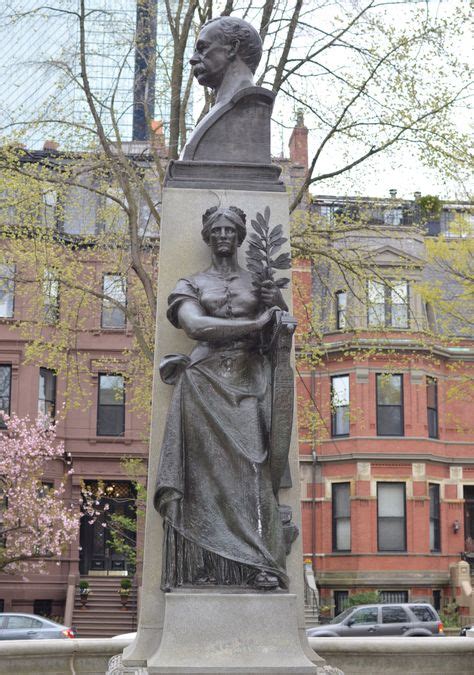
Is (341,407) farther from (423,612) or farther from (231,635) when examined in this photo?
(231,635)

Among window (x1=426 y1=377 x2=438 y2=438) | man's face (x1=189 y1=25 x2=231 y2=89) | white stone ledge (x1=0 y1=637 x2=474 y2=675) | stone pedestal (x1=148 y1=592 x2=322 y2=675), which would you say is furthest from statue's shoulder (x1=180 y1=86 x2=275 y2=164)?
window (x1=426 y1=377 x2=438 y2=438)

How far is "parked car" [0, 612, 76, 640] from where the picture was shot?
886 inches

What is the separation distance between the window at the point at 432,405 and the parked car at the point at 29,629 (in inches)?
783

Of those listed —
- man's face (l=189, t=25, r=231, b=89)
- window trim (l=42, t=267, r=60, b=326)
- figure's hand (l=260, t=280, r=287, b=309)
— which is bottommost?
figure's hand (l=260, t=280, r=287, b=309)

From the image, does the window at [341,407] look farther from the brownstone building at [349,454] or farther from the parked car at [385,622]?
the parked car at [385,622]

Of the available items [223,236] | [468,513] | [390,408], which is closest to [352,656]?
[223,236]

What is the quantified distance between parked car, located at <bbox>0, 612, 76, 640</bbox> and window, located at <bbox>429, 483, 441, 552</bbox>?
60.6 feet

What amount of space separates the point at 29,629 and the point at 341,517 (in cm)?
1749

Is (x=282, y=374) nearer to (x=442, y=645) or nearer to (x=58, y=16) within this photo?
(x=442, y=645)

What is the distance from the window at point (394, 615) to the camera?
1073 inches

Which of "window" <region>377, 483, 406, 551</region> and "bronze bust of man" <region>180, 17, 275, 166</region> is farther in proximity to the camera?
"window" <region>377, 483, 406, 551</region>

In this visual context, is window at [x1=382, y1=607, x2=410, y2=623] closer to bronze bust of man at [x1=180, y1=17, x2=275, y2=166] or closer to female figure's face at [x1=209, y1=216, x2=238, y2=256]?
bronze bust of man at [x1=180, y1=17, x2=275, y2=166]

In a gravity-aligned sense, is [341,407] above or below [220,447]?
above

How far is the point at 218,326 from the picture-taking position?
689 cm
